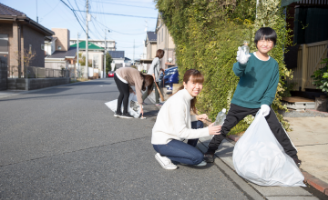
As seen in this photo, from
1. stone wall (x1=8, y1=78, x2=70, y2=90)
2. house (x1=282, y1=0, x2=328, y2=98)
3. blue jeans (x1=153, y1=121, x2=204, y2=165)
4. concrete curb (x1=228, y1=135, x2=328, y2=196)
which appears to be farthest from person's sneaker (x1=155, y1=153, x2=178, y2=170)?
stone wall (x1=8, y1=78, x2=70, y2=90)

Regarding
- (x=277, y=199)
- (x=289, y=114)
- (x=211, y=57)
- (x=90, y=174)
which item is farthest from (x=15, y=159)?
(x=289, y=114)

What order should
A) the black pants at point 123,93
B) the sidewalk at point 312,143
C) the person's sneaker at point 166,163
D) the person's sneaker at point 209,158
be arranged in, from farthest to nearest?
the black pants at point 123,93
the person's sneaker at point 209,158
the person's sneaker at point 166,163
the sidewalk at point 312,143

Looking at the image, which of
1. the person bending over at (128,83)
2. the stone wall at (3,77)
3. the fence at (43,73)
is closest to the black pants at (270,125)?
the person bending over at (128,83)

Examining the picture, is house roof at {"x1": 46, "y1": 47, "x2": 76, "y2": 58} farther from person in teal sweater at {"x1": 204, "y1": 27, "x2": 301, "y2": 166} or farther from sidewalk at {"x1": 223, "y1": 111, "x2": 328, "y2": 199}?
person in teal sweater at {"x1": 204, "y1": 27, "x2": 301, "y2": 166}

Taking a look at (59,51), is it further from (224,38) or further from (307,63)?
(224,38)

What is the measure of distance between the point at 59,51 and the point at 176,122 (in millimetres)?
46989

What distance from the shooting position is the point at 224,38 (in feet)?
19.1

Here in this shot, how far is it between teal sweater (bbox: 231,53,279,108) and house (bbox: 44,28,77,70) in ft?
120

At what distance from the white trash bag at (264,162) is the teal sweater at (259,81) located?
1.41 ft

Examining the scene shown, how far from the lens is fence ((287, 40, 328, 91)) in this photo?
7941mm

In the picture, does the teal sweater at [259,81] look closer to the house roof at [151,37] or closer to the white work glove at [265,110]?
the white work glove at [265,110]

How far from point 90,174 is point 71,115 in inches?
170

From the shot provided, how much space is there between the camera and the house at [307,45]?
8.02 metres

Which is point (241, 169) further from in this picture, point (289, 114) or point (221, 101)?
point (289, 114)
